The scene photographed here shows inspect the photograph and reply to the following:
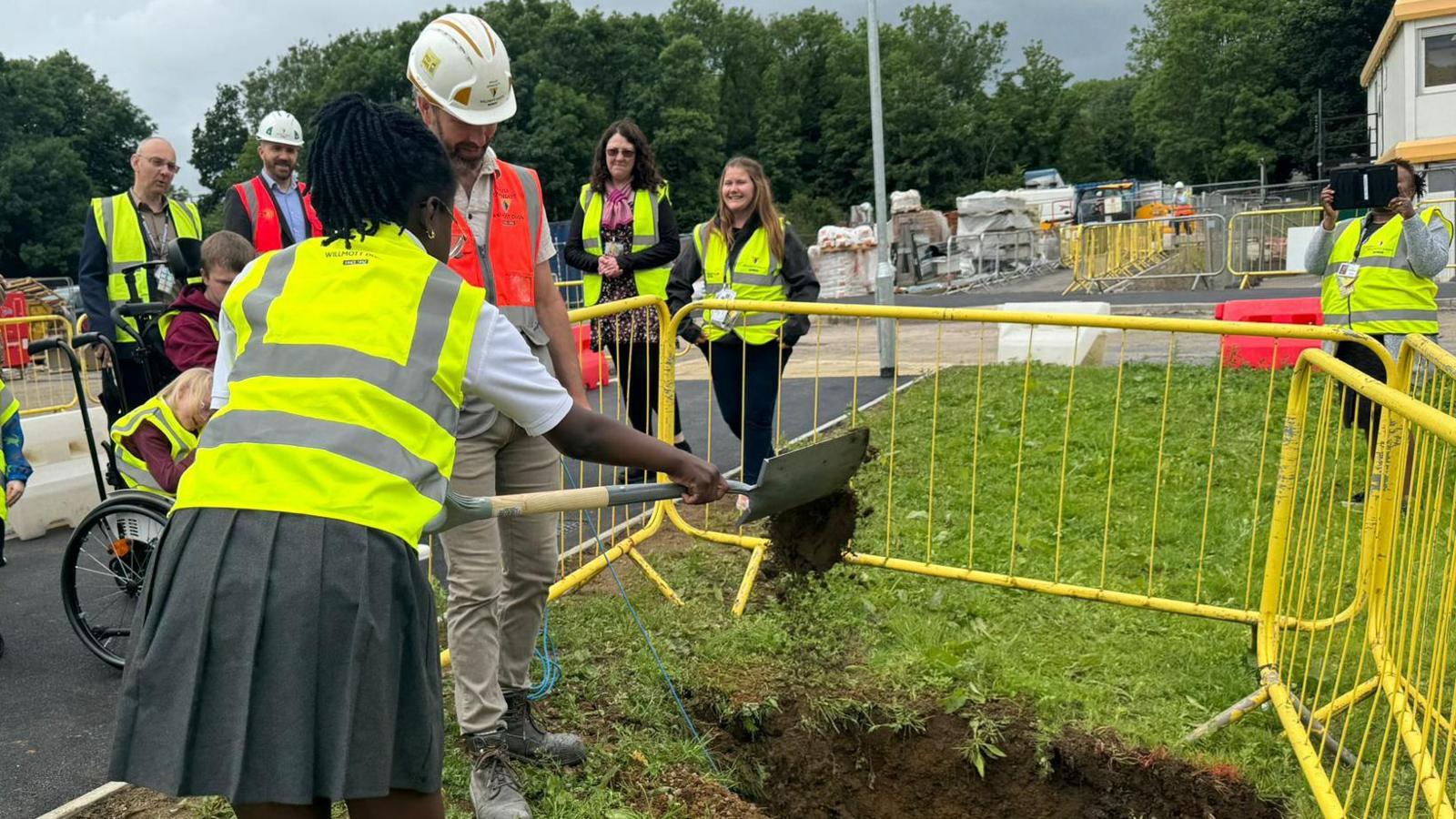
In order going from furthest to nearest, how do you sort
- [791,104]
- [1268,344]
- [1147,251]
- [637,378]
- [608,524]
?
[791,104] → [1147,251] → [1268,344] → [608,524] → [637,378]

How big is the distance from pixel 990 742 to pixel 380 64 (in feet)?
201

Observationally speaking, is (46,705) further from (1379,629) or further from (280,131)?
(1379,629)

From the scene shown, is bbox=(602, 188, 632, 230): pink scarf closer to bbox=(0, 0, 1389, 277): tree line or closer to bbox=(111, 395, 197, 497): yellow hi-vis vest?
bbox=(111, 395, 197, 497): yellow hi-vis vest

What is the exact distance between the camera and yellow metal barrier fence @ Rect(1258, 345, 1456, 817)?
2.74 meters

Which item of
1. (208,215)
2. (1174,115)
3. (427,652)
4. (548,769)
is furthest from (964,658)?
(1174,115)

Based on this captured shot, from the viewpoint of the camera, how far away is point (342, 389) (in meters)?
1.93

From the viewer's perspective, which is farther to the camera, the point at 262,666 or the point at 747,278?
the point at 747,278

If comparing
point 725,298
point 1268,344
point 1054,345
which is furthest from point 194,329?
point 1268,344

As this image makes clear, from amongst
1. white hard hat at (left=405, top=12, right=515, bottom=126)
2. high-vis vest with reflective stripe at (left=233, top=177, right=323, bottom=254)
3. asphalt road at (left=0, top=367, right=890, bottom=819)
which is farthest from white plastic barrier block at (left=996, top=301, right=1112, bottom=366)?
white hard hat at (left=405, top=12, right=515, bottom=126)

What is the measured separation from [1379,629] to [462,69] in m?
3.31

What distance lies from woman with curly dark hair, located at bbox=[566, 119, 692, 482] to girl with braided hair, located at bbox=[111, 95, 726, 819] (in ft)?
13.0

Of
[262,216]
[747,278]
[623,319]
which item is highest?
[262,216]

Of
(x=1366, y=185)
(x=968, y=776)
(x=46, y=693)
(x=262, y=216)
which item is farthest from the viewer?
(x=1366, y=185)

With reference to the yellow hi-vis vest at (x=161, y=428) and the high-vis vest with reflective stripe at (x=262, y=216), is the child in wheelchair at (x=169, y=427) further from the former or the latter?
the high-vis vest with reflective stripe at (x=262, y=216)
